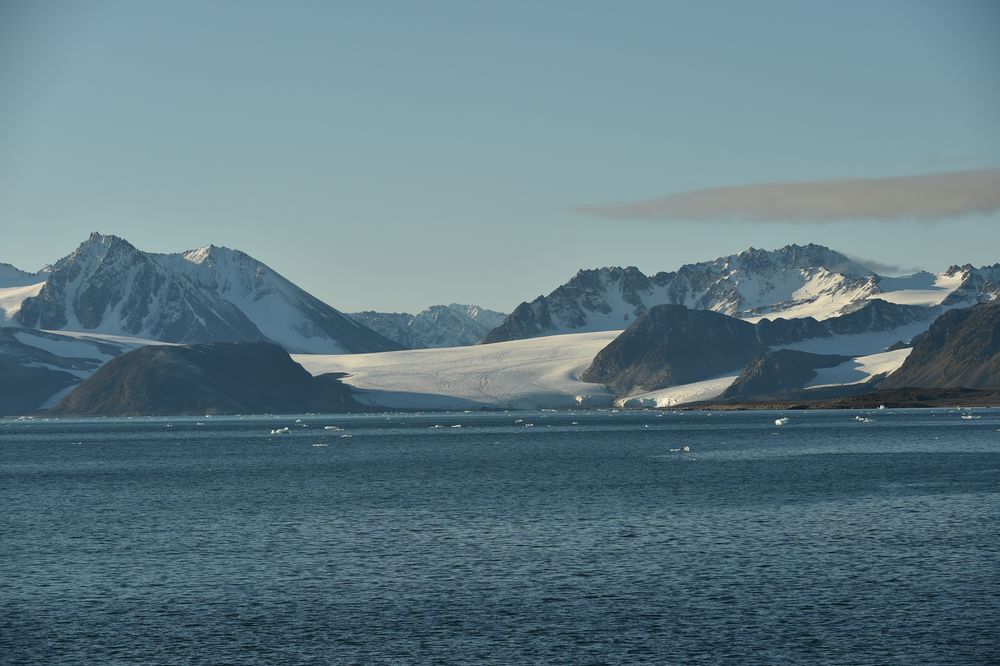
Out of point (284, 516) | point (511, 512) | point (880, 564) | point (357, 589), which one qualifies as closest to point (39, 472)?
point (284, 516)

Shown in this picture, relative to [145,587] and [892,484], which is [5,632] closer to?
[145,587]

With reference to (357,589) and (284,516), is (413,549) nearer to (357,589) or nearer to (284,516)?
(357,589)

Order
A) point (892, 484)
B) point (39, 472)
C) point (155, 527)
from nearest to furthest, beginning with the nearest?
point (155, 527) → point (892, 484) → point (39, 472)

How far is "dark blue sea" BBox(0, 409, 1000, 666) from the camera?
159 feet

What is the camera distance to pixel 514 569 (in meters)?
64.2

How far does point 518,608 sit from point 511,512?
34.4 metres

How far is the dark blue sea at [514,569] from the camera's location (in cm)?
4838

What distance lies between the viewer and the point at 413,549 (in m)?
71.9

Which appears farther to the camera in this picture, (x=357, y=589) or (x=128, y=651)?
(x=357, y=589)

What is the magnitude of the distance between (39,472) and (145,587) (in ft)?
302

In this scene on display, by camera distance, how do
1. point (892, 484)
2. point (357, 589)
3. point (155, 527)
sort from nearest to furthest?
point (357, 589) < point (155, 527) < point (892, 484)

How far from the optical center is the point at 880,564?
6366 cm

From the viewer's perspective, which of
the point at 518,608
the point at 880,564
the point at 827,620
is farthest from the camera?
the point at 880,564

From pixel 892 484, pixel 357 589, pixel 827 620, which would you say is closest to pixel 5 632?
pixel 357 589
